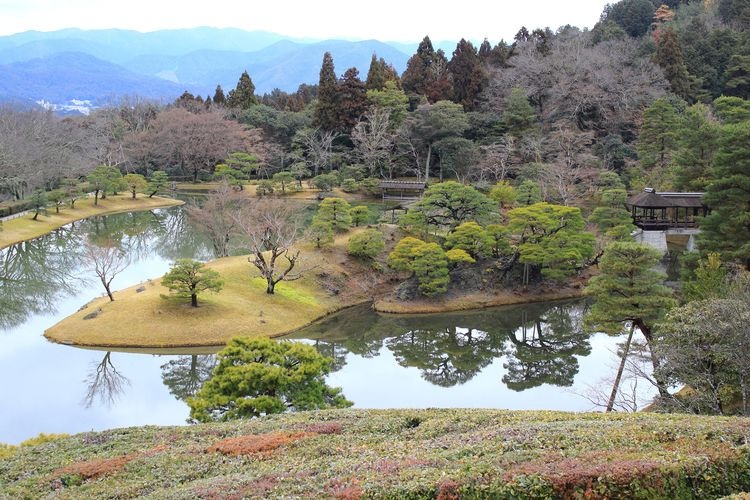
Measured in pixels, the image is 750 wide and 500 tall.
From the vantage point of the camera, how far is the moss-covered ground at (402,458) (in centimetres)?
622

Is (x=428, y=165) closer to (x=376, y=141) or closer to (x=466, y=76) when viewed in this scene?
(x=376, y=141)

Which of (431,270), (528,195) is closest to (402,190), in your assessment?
(528,195)

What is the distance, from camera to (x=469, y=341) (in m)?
23.8

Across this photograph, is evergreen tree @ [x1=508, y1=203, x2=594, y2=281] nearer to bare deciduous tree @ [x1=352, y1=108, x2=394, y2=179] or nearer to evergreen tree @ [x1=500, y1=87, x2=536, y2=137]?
evergreen tree @ [x1=500, y1=87, x2=536, y2=137]

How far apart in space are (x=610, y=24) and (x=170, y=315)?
5656 cm

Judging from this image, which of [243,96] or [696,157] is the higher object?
[243,96]

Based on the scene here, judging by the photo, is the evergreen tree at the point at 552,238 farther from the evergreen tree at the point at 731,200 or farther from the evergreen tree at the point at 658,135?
the evergreen tree at the point at 658,135

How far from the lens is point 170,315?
23031 millimetres

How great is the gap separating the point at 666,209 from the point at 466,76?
2716 cm

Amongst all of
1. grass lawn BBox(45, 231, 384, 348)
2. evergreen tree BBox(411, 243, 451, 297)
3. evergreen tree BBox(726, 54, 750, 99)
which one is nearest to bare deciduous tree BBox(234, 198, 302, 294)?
grass lawn BBox(45, 231, 384, 348)

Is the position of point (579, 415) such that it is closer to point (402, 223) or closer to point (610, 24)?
point (402, 223)

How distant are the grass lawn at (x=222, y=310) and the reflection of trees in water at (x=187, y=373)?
107cm

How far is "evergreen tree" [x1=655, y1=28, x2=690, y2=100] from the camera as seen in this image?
49.9 meters

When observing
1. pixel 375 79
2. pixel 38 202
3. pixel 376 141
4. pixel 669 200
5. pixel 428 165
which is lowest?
pixel 38 202
